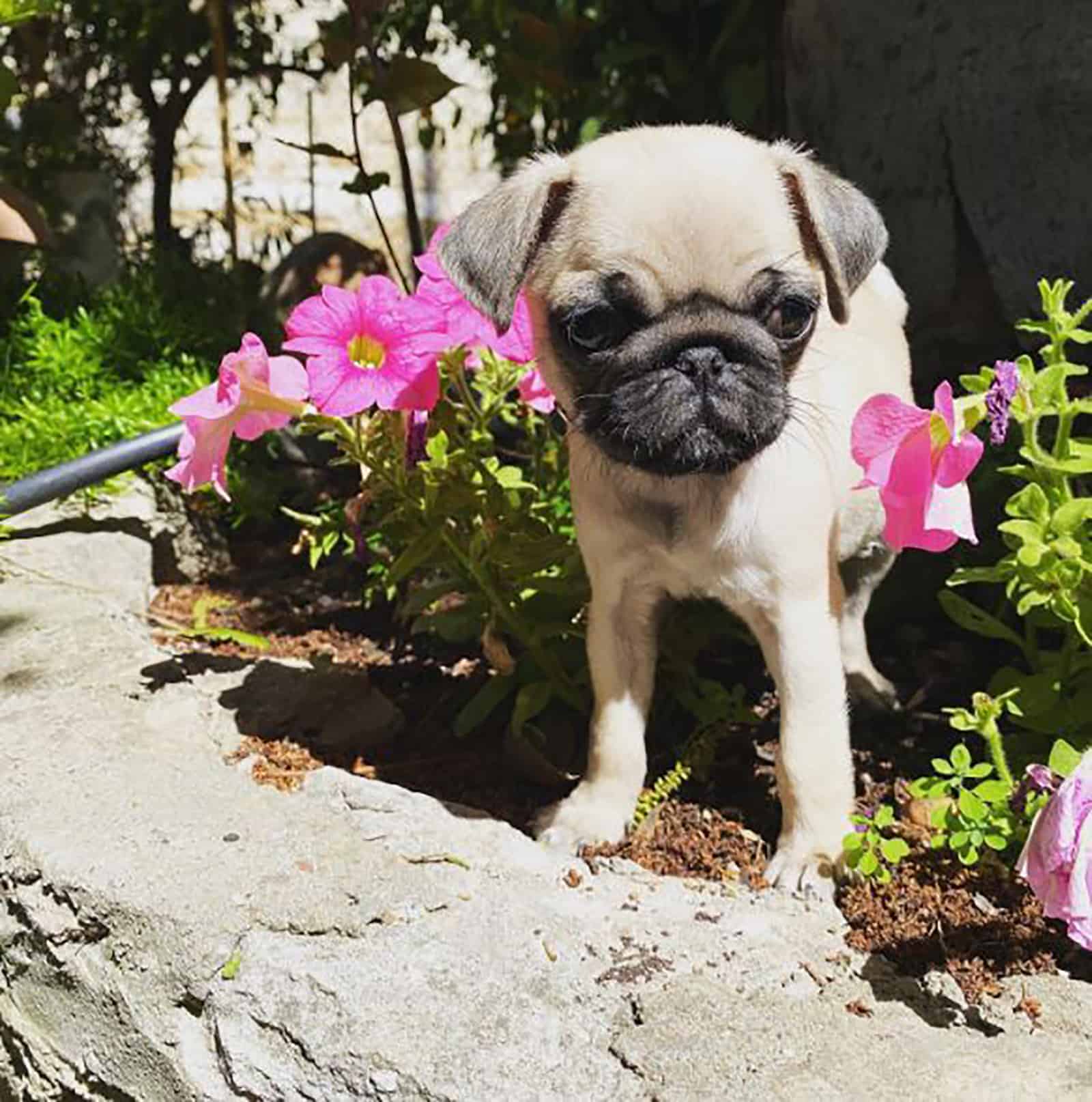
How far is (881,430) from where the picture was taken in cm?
272

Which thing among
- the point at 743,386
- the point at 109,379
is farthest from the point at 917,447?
the point at 109,379

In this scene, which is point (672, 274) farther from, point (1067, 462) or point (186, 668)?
point (186, 668)

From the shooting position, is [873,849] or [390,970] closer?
[390,970]

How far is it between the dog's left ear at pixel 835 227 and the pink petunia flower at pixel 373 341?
2.68 feet

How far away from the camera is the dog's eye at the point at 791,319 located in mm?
2834

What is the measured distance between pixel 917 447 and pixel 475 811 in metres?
1.18

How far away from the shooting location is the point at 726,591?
3074 millimetres

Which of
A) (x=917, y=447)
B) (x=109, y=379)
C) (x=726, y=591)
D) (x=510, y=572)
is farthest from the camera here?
(x=109, y=379)

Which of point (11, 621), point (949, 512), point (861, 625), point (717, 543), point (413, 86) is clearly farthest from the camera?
point (413, 86)

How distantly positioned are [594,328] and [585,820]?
107 centimetres

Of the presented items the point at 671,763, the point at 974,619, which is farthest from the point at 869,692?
the point at 974,619

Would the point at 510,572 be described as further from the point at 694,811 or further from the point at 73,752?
the point at 73,752

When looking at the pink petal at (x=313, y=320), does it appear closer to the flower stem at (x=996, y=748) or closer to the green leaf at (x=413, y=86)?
the green leaf at (x=413, y=86)

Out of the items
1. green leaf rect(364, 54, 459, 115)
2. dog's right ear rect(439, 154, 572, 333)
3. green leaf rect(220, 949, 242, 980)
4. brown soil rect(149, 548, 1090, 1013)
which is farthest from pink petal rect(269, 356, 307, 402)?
green leaf rect(364, 54, 459, 115)
